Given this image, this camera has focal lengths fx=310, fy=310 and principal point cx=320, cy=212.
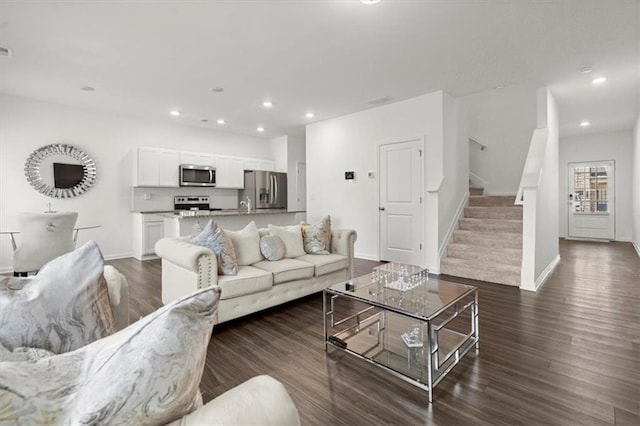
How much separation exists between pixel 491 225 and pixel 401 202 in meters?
1.42

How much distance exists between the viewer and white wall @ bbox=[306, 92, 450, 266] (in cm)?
472

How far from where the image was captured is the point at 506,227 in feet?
15.7

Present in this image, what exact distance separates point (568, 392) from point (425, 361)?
0.80 metres

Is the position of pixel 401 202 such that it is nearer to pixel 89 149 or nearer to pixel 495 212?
pixel 495 212

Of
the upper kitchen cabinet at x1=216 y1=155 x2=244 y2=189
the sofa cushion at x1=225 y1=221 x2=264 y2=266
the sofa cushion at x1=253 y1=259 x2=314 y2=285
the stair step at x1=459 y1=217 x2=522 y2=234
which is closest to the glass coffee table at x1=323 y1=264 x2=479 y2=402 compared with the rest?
the sofa cushion at x1=253 y1=259 x2=314 y2=285

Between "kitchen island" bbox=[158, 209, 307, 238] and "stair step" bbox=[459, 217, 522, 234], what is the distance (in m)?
3.18

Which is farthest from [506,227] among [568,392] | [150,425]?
[150,425]

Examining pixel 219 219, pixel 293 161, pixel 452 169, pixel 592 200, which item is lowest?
Result: pixel 219 219

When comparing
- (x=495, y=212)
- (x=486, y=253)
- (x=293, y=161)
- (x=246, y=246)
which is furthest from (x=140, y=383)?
(x=293, y=161)

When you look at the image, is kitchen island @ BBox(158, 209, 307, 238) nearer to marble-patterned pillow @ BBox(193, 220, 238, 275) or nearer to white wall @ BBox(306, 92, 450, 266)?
white wall @ BBox(306, 92, 450, 266)

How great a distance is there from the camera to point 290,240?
12.0 feet

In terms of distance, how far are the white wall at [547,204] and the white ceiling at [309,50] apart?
0.35m

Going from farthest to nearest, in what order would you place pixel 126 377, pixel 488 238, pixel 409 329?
1. pixel 488 238
2. pixel 409 329
3. pixel 126 377

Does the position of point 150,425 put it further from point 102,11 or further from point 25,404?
point 102,11
